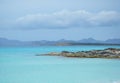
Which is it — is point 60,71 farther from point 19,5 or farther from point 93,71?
point 19,5

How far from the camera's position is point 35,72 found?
6145 mm

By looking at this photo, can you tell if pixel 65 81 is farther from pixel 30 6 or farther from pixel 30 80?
pixel 30 6

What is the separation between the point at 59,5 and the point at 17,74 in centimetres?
185

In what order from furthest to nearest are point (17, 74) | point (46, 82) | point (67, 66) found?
point (67, 66) < point (17, 74) < point (46, 82)

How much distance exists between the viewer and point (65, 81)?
506cm

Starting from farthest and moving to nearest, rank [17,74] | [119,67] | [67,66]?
[67,66]
[119,67]
[17,74]

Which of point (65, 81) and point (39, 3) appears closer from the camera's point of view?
point (65, 81)

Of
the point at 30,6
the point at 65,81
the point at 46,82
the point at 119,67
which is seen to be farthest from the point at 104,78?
the point at 30,6

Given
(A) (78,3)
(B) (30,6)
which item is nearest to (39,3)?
(B) (30,6)

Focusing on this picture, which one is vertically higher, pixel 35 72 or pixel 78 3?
pixel 78 3

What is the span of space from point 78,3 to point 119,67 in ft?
5.34

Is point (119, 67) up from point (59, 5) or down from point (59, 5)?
down

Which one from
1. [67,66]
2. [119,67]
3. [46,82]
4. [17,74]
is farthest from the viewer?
[67,66]

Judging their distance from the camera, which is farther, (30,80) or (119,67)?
(119,67)
